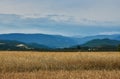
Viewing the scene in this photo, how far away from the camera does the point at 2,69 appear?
25.8 metres

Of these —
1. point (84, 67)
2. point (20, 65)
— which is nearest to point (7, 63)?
point (20, 65)

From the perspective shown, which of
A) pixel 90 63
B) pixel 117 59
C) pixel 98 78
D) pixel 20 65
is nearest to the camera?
pixel 98 78

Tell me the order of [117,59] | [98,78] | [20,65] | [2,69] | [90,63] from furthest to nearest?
[117,59] < [90,63] < [20,65] < [2,69] < [98,78]

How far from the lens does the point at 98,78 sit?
16.6m

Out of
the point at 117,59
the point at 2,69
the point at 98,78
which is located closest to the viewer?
the point at 98,78

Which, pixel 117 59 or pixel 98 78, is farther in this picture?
pixel 117 59

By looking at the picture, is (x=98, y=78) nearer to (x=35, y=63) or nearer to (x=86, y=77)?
(x=86, y=77)

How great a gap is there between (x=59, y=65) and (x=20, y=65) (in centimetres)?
331

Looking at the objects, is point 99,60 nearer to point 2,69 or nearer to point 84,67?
point 84,67

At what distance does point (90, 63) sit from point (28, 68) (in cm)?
593

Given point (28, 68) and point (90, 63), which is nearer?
point (28, 68)

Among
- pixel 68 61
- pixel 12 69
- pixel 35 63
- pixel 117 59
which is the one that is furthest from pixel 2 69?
pixel 117 59

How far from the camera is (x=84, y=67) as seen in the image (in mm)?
28812

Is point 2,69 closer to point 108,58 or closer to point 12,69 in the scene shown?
point 12,69
